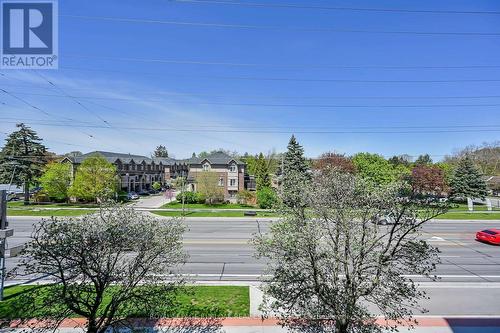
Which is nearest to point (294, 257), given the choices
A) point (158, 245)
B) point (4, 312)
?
point (158, 245)

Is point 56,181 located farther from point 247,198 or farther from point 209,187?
point 247,198

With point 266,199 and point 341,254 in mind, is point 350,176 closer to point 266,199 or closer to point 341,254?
point 341,254

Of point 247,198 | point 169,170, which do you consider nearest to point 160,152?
point 169,170

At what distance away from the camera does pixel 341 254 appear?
6734 mm

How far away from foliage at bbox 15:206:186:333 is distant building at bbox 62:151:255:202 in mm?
38323

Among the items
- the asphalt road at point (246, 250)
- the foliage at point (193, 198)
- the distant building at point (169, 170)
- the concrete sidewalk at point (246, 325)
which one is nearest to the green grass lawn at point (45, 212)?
the asphalt road at point (246, 250)

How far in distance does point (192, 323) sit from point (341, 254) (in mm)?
6161

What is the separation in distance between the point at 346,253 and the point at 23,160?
52157 millimetres

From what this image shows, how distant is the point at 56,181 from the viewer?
42.1m

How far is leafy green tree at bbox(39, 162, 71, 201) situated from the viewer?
4203cm

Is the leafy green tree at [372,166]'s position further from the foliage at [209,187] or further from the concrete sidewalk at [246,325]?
the concrete sidewalk at [246,325]

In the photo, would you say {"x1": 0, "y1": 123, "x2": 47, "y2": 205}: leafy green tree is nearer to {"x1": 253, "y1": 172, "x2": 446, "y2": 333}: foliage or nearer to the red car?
{"x1": 253, "y1": 172, "x2": 446, "y2": 333}: foliage

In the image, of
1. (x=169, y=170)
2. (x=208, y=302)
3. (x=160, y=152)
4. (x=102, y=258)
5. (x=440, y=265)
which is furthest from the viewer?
(x=160, y=152)

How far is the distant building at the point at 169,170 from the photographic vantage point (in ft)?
168
